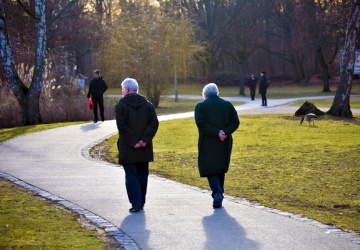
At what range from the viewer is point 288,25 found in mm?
78875

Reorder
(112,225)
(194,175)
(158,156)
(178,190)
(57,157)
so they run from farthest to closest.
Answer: (158,156)
(57,157)
(194,175)
(178,190)
(112,225)

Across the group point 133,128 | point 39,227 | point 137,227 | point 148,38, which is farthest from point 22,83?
point 137,227

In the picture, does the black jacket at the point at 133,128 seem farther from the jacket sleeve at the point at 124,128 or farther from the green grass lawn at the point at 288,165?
the green grass lawn at the point at 288,165

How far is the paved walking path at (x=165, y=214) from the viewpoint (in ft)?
28.7

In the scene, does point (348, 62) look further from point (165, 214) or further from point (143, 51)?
point (165, 214)

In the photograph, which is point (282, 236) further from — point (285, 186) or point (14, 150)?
point (14, 150)

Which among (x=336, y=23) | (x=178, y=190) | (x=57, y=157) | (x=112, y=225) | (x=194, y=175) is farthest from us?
(x=336, y=23)

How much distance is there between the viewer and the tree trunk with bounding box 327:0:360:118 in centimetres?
3312

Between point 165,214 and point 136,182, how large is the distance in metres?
0.68

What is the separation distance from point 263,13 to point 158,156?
2295 inches

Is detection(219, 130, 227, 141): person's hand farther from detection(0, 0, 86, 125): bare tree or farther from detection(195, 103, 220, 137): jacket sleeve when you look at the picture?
detection(0, 0, 86, 125): bare tree

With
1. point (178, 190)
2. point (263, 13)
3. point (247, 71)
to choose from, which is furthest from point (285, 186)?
point (247, 71)

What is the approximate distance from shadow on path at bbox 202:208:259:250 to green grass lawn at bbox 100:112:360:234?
1136 mm

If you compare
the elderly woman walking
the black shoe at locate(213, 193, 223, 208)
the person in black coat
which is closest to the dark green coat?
the elderly woman walking
